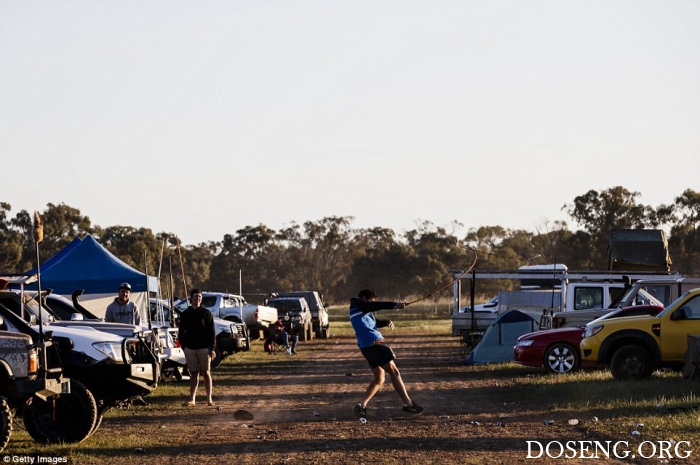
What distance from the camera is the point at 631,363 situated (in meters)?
19.0

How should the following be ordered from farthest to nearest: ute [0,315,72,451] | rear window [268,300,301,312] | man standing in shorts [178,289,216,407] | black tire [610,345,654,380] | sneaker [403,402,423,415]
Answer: rear window [268,300,301,312] → black tire [610,345,654,380] → man standing in shorts [178,289,216,407] → sneaker [403,402,423,415] → ute [0,315,72,451]

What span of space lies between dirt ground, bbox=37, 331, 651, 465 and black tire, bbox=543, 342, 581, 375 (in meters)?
0.56

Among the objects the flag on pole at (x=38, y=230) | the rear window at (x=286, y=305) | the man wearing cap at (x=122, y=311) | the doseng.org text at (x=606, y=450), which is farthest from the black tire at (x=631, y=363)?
the rear window at (x=286, y=305)

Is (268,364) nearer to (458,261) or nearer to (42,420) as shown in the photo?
(42,420)

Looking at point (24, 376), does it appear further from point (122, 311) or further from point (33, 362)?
point (122, 311)

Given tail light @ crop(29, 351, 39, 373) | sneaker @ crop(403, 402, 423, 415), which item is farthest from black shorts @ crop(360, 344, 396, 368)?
tail light @ crop(29, 351, 39, 373)

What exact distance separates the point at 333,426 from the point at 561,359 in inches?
364

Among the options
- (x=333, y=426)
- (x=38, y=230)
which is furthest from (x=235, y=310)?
(x=38, y=230)

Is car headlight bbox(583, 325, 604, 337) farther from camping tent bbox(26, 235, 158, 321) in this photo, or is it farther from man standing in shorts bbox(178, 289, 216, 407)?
camping tent bbox(26, 235, 158, 321)

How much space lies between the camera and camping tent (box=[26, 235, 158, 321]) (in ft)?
78.2

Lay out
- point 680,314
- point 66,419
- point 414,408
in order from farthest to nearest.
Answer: point 680,314 → point 414,408 → point 66,419

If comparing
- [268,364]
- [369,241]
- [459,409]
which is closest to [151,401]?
[459,409]

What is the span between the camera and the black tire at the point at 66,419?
39.2 feet

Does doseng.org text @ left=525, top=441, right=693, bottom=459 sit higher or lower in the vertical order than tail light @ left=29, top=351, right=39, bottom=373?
lower
